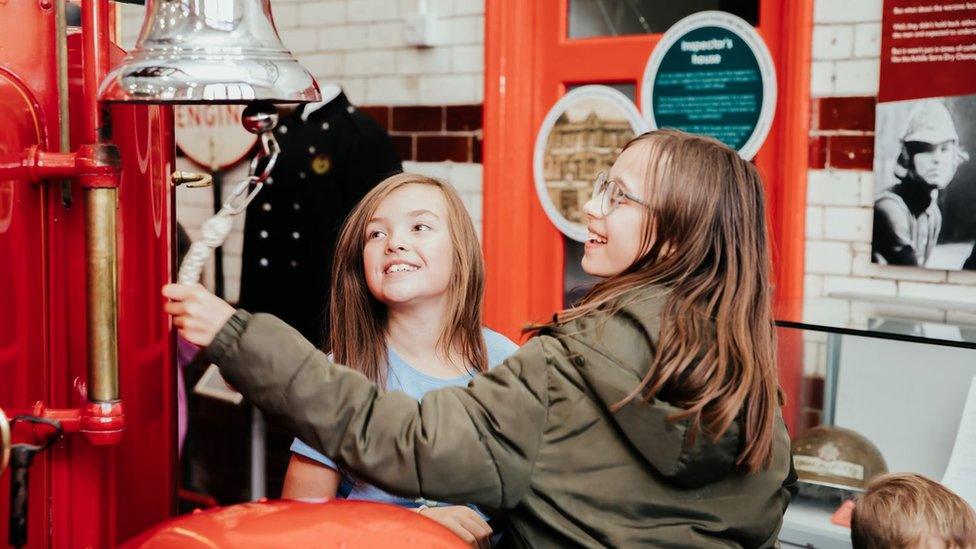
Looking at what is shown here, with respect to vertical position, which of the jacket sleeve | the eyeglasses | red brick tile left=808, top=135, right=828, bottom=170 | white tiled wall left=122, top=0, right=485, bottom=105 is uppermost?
white tiled wall left=122, top=0, right=485, bottom=105

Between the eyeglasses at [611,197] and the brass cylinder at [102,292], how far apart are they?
31.0 inches

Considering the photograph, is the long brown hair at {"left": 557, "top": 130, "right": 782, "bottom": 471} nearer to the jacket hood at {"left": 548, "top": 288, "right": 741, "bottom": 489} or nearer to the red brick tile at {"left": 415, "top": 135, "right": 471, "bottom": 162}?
the jacket hood at {"left": 548, "top": 288, "right": 741, "bottom": 489}

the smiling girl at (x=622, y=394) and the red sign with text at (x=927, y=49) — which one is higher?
the red sign with text at (x=927, y=49)

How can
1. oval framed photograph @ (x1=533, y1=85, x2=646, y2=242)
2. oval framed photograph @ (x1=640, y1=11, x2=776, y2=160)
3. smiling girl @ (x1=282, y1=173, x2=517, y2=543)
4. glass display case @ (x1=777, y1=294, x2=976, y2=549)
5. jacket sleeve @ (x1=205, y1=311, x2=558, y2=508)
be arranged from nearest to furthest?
jacket sleeve @ (x1=205, y1=311, x2=558, y2=508) → smiling girl @ (x1=282, y1=173, x2=517, y2=543) → glass display case @ (x1=777, y1=294, x2=976, y2=549) → oval framed photograph @ (x1=640, y1=11, x2=776, y2=160) → oval framed photograph @ (x1=533, y1=85, x2=646, y2=242)

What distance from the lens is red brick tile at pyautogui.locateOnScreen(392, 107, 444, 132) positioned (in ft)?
13.8

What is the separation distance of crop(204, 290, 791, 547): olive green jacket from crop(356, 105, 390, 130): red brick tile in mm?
2700

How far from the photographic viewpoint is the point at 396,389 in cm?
218

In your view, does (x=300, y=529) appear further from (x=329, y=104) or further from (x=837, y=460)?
(x=329, y=104)

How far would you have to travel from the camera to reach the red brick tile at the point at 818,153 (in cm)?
342

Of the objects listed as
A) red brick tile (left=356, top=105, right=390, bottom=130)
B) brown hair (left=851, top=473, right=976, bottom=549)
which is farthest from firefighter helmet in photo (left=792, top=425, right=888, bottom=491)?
red brick tile (left=356, top=105, right=390, bottom=130)

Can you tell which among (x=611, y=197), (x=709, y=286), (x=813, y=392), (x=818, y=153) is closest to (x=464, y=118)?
(x=818, y=153)

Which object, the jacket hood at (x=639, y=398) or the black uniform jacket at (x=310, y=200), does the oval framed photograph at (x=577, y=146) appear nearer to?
the black uniform jacket at (x=310, y=200)

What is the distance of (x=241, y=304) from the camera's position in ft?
15.2

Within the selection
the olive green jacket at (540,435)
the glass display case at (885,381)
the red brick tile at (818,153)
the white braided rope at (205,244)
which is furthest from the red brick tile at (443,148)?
the white braided rope at (205,244)
